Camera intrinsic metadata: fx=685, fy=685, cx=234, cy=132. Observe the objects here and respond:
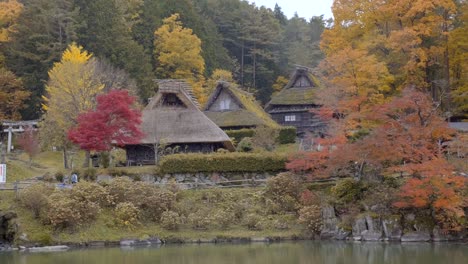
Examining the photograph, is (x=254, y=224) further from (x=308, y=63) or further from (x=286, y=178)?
(x=308, y=63)

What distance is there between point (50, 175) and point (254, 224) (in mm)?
12721

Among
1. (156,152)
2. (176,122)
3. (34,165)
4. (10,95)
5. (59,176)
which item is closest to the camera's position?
(59,176)

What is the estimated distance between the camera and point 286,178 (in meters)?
36.5

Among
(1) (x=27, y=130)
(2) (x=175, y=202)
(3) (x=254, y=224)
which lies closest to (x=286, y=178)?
(3) (x=254, y=224)

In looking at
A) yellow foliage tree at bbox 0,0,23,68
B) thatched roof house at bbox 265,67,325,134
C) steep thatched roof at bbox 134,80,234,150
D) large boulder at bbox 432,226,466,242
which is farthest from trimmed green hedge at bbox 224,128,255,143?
yellow foliage tree at bbox 0,0,23,68

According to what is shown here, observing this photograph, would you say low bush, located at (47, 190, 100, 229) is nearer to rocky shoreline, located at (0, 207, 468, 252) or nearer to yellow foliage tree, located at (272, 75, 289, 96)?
rocky shoreline, located at (0, 207, 468, 252)

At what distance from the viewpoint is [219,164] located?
39.3 meters

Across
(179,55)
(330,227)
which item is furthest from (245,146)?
(179,55)

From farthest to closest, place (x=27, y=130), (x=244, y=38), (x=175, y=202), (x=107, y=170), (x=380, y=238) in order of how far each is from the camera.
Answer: (x=244, y=38), (x=27, y=130), (x=107, y=170), (x=175, y=202), (x=380, y=238)

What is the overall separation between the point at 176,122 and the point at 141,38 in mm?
25820

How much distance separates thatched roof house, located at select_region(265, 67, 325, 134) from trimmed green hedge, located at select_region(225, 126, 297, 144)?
4308 millimetres

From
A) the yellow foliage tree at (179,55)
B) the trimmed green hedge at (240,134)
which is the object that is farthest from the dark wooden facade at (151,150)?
the yellow foliage tree at (179,55)

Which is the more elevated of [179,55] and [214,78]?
[179,55]

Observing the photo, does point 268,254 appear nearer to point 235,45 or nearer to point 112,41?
point 112,41
